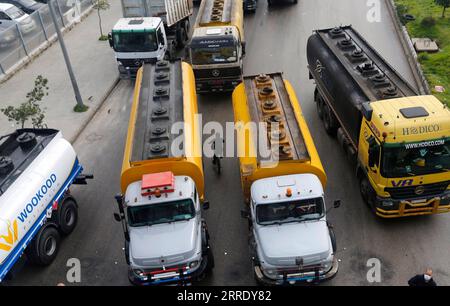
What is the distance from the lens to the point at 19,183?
12.2 m

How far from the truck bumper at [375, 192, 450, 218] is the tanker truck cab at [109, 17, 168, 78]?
46.4 ft

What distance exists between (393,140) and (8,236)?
10.3 metres

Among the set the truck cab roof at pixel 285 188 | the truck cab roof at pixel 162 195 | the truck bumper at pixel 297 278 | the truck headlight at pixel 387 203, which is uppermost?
the truck cab roof at pixel 162 195

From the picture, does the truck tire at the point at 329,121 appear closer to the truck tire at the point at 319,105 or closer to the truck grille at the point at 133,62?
the truck tire at the point at 319,105

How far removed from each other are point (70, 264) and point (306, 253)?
7.09 metres

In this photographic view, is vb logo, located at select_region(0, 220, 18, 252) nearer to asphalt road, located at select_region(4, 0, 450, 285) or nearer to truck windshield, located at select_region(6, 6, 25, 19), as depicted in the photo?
asphalt road, located at select_region(4, 0, 450, 285)

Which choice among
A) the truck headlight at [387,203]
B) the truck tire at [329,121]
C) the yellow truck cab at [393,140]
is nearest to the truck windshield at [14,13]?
the truck tire at [329,121]

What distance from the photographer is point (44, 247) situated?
12.9 meters

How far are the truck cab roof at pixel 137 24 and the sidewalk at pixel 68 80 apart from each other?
2.84 metres

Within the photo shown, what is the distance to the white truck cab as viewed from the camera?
1091 cm

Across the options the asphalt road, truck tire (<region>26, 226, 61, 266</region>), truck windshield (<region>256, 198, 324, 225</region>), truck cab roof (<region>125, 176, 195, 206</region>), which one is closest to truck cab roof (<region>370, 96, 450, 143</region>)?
truck windshield (<region>256, 198, 324, 225</region>)

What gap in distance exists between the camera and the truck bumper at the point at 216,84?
20438mm

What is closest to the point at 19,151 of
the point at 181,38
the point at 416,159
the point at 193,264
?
the point at 193,264

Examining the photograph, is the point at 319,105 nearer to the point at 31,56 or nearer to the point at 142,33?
the point at 142,33
